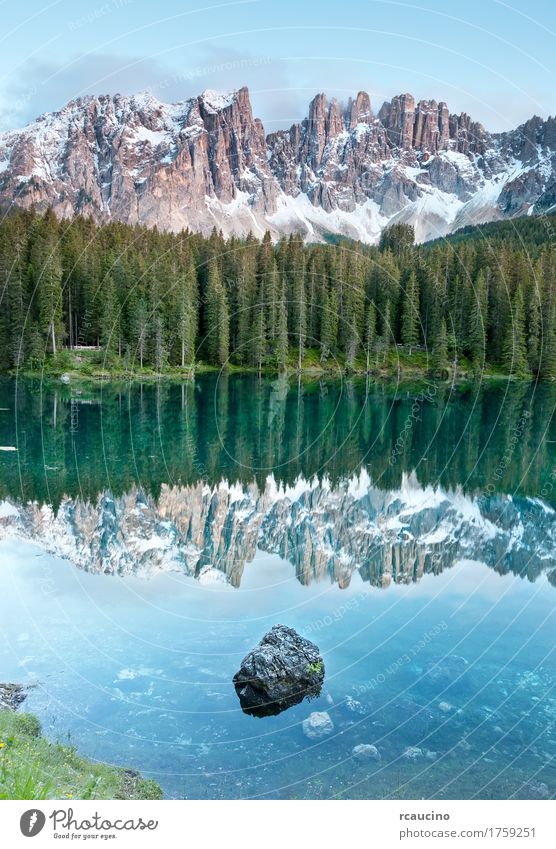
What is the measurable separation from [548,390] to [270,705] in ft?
215

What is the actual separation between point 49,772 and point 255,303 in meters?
78.8

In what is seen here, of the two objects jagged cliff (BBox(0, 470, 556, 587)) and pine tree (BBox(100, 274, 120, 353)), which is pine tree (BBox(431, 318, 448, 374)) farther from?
jagged cliff (BBox(0, 470, 556, 587))

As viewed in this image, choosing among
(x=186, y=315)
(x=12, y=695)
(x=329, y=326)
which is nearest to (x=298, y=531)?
(x=12, y=695)

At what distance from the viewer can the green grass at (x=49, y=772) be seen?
6.32 metres

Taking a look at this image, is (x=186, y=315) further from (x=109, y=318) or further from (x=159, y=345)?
(x=109, y=318)

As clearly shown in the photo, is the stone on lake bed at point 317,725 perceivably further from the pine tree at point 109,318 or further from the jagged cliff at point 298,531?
the pine tree at point 109,318

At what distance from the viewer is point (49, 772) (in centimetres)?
789

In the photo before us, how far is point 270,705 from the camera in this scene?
37.2ft

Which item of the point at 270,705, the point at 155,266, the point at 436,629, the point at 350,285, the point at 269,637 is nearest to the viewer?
the point at 270,705

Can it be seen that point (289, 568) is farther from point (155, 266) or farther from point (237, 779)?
point (155, 266)

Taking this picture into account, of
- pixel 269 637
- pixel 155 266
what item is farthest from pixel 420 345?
pixel 269 637

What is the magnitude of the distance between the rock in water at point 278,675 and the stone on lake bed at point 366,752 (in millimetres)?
1671

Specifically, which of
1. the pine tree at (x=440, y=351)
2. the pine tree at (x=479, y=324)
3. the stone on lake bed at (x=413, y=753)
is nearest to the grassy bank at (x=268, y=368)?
the pine tree at (x=440, y=351)

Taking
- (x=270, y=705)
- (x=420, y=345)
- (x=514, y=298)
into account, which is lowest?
(x=270, y=705)
